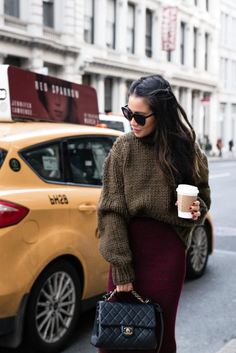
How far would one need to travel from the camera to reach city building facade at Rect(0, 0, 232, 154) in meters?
29.6

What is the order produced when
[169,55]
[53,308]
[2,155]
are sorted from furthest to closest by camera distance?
[169,55]
[53,308]
[2,155]

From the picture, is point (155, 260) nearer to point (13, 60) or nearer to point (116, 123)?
point (116, 123)

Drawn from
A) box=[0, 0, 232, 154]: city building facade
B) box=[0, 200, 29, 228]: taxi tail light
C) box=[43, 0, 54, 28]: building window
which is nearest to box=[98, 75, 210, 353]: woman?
box=[0, 200, 29, 228]: taxi tail light

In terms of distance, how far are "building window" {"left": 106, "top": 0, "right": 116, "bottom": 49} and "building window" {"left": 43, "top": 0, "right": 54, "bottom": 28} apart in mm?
5333

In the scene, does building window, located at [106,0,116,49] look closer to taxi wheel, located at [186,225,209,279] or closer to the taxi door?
taxi wheel, located at [186,225,209,279]

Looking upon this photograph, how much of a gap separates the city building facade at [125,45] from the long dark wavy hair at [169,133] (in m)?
25.8

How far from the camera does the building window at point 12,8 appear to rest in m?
29.0

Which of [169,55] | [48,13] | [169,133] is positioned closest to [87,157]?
[169,133]

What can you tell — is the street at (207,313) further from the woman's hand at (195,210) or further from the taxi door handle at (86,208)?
the woman's hand at (195,210)

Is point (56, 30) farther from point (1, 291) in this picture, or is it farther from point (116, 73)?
point (1, 291)

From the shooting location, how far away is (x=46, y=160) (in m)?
4.55

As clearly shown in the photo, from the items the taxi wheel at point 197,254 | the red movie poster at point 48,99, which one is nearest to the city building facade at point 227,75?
the taxi wheel at point 197,254

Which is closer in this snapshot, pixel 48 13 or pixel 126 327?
pixel 126 327

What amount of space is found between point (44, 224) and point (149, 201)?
159cm
